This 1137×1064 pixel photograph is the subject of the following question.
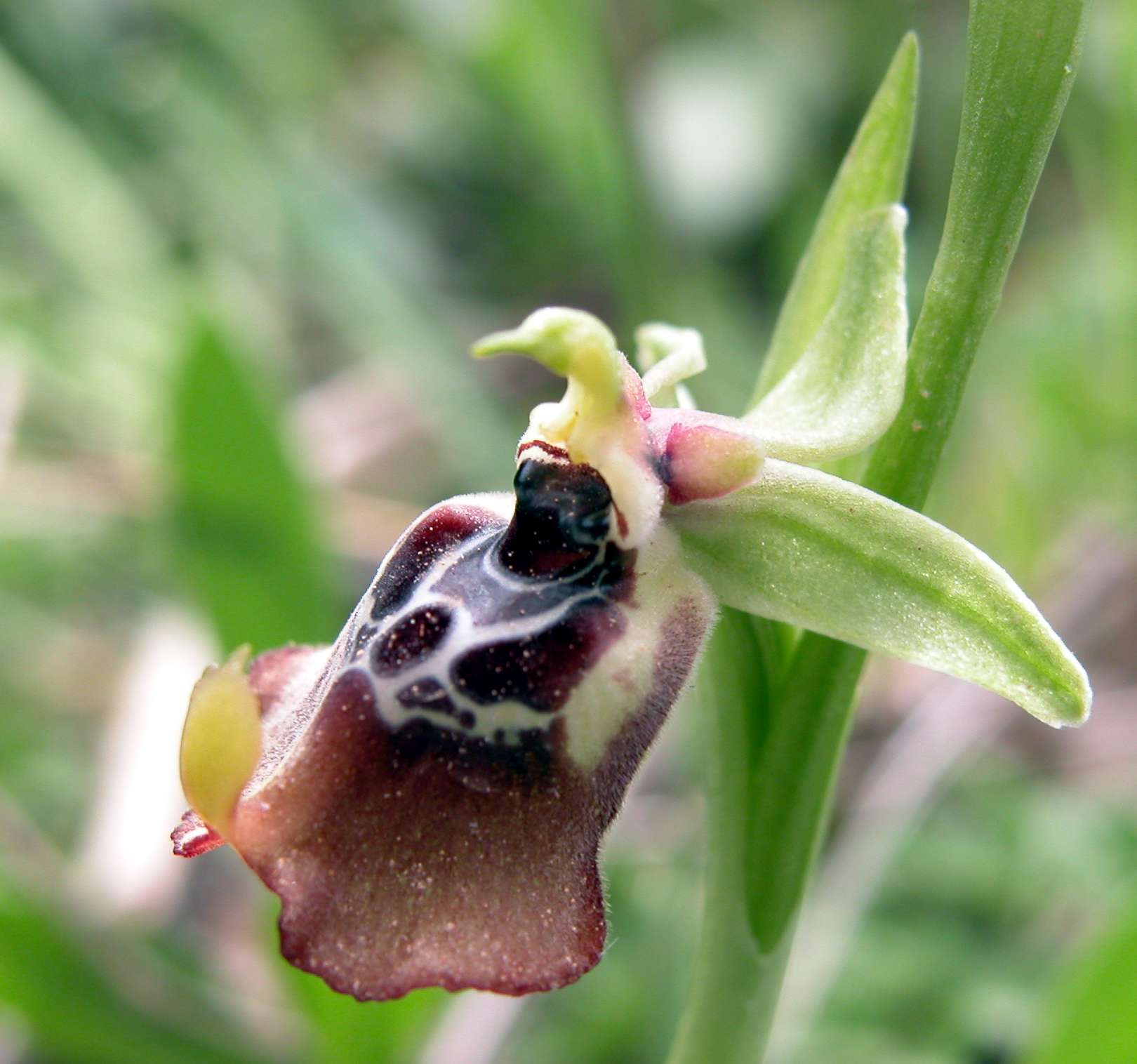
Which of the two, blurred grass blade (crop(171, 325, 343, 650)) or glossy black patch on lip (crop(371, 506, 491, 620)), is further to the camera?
blurred grass blade (crop(171, 325, 343, 650))

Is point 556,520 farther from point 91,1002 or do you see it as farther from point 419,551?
point 91,1002

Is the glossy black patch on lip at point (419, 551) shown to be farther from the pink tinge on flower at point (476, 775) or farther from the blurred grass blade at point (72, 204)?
the blurred grass blade at point (72, 204)

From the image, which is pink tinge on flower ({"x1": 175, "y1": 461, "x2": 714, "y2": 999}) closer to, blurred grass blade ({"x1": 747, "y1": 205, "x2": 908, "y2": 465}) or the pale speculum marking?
the pale speculum marking

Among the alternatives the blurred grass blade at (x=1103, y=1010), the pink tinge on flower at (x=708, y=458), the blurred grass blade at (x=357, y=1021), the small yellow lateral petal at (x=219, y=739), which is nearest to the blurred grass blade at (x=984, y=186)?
the pink tinge on flower at (x=708, y=458)

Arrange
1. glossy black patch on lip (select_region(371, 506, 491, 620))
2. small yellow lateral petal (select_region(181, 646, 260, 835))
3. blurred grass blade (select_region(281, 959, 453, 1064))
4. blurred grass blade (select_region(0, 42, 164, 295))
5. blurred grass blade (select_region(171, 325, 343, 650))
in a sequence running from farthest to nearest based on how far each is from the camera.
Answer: blurred grass blade (select_region(0, 42, 164, 295)) → blurred grass blade (select_region(171, 325, 343, 650)) → blurred grass blade (select_region(281, 959, 453, 1064)) → glossy black patch on lip (select_region(371, 506, 491, 620)) → small yellow lateral petal (select_region(181, 646, 260, 835))

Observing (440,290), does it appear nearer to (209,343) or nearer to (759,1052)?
(209,343)

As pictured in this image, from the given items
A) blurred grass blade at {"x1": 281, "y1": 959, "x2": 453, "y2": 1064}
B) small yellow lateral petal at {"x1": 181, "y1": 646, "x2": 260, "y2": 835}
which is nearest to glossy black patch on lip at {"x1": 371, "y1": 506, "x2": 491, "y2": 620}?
small yellow lateral petal at {"x1": 181, "y1": 646, "x2": 260, "y2": 835}

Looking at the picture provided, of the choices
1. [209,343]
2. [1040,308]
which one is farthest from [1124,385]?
[209,343]
